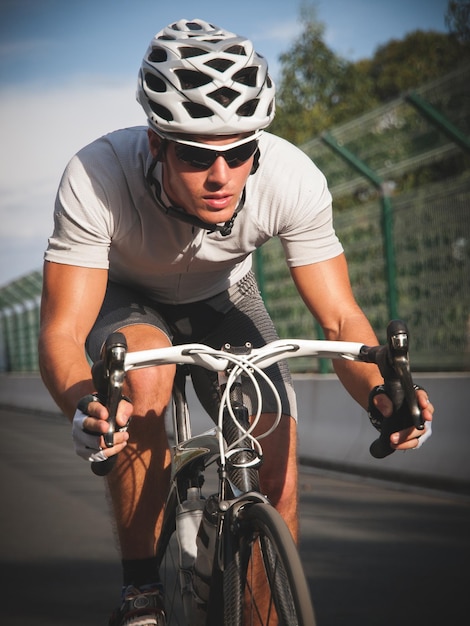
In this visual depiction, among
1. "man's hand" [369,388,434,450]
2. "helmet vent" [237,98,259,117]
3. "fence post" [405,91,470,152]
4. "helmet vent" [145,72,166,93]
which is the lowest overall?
"fence post" [405,91,470,152]

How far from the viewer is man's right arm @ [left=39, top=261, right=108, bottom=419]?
3686mm

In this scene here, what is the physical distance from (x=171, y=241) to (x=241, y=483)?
1.20 metres

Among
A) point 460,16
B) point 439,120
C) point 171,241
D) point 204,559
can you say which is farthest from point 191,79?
point 460,16

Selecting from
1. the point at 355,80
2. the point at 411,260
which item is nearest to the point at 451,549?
the point at 411,260

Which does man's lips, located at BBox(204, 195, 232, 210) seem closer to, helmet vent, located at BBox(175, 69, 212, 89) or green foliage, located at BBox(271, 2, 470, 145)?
helmet vent, located at BBox(175, 69, 212, 89)

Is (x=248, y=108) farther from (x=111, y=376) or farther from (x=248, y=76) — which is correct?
(x=111, y=376)

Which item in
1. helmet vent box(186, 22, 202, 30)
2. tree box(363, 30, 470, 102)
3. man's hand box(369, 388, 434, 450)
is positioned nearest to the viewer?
man's hand box(369, 388, 434, 450)

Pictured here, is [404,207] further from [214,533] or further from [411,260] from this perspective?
[214,533]

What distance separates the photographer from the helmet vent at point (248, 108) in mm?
3803

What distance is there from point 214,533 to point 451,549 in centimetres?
327

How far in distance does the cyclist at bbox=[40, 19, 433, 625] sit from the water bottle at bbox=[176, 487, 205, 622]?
19 centimetres

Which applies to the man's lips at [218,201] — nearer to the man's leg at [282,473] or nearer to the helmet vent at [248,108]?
the helmet vent at [248,108]

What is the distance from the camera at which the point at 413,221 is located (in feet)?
32.6

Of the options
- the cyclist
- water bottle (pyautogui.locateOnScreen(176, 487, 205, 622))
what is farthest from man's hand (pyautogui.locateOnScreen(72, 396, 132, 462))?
water bottle (pyautogui.locateOnScreen(176, 487, 205, 622))
